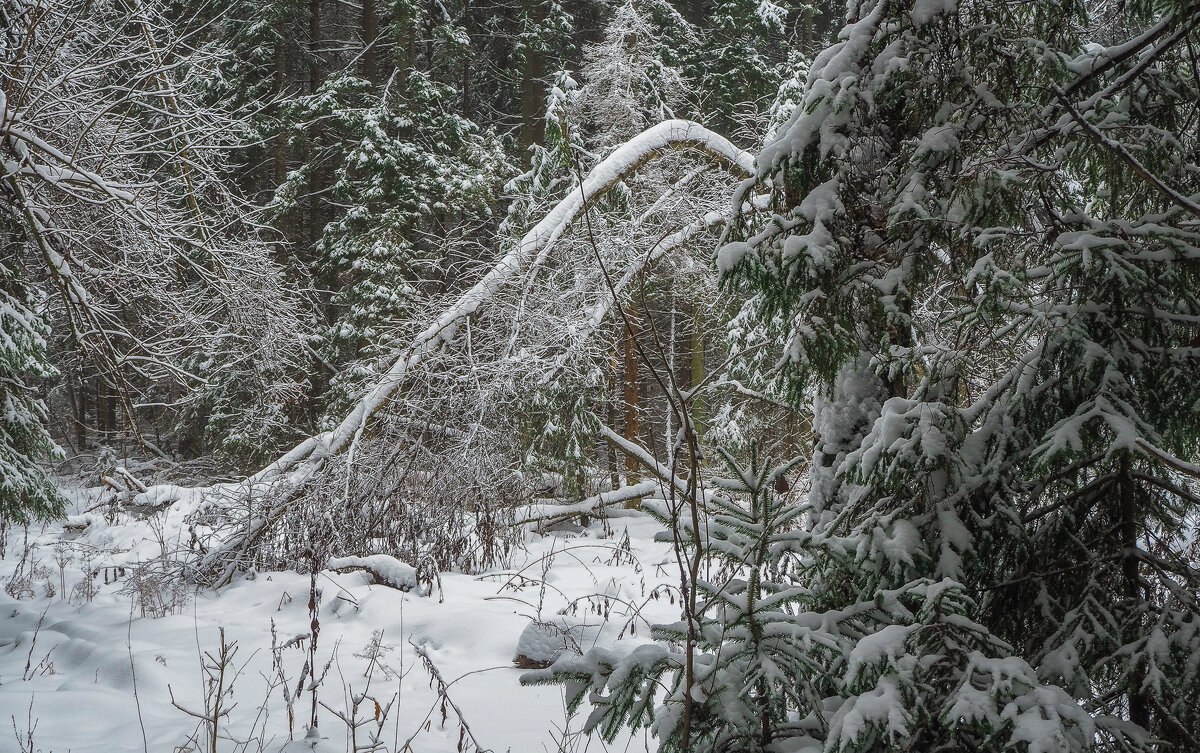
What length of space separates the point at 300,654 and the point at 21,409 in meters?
3.74

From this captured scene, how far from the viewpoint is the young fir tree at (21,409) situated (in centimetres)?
555

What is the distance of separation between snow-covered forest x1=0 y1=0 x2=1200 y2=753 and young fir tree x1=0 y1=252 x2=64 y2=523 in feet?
0.15

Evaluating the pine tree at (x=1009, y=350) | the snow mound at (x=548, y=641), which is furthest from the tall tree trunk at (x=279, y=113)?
the pine tree at (x=1009, y=350)

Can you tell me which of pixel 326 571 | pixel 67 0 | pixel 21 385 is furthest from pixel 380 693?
pixel 67 0

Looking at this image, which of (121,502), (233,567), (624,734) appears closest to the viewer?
(624,734)

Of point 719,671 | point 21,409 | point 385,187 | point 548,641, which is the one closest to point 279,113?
Answer: point 385,187

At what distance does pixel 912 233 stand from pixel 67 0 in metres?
5.83

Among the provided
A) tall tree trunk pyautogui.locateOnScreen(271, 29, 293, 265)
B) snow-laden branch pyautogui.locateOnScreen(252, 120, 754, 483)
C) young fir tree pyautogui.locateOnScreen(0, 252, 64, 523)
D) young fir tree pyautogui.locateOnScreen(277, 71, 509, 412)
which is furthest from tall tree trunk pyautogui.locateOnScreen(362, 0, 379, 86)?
young fir tree pyautogui.locateOnScreen(0, 252, 64, 523)

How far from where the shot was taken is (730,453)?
12.4 ft

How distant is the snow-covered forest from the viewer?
1.99 meters

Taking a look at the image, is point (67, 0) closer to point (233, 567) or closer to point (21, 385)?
point (21, 385)

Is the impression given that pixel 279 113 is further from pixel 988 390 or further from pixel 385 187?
pixel 988 390

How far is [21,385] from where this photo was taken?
5.89 metres

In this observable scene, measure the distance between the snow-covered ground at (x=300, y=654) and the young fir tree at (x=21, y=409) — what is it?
78 centimetres
